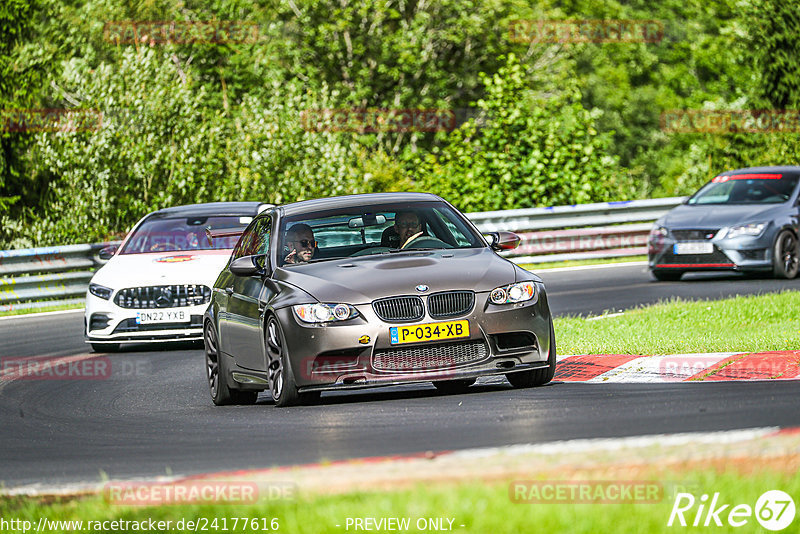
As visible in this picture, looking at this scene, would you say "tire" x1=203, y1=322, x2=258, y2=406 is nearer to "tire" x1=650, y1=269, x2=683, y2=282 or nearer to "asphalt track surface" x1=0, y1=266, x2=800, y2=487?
"asphalt track surface" x1=0, y1=266, x2=800, y2=487

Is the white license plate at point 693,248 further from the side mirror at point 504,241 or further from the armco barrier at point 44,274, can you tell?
the side mirror at point 504,241

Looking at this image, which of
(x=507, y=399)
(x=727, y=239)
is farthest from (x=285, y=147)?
(x=507, y=399)

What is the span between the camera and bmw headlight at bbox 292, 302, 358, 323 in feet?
30.4

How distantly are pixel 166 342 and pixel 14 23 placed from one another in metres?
13.5

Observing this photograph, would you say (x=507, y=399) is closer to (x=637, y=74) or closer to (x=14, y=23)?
(x=14, y=23)

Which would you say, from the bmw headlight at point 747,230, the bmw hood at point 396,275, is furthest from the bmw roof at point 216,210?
the bmw hood at point 396,275

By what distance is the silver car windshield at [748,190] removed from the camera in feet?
67.0

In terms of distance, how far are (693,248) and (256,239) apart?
9.64 metres

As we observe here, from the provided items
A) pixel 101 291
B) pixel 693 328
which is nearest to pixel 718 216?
pixel 693 328

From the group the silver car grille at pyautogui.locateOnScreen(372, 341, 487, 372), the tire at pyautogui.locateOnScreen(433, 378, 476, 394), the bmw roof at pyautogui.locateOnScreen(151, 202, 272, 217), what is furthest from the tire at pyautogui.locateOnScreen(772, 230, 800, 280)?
the silver car grille at pyautogui.locateOnScreen(372, 341, 487, 372)

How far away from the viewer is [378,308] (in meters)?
9.27

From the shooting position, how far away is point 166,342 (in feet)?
54.1

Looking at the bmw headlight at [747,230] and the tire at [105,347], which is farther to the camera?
the bmw headlight at [747,230]

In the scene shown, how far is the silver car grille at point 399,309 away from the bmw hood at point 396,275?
5 cm
